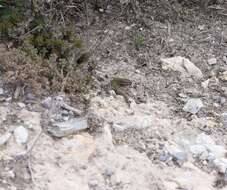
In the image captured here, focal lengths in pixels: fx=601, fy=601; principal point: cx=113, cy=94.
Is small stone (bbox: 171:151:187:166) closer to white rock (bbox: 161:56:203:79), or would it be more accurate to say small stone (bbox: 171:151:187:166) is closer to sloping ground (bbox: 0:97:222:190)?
sloping ground (bbox: 0:97:222:190)

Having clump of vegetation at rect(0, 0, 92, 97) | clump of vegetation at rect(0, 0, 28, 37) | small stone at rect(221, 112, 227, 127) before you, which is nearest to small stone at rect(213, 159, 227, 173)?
small stone at rect(221, 112, 227, 127)

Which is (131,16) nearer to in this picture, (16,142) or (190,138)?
(190,138)

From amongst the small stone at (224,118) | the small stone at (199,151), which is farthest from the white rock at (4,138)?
the small stone at (224,118)

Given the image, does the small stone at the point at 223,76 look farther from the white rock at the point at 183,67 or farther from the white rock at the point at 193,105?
the white rock at the point at 193,105

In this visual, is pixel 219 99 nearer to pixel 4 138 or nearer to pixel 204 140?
pixel 204 140

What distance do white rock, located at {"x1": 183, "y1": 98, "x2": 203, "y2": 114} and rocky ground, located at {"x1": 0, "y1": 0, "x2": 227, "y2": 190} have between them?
11 millimetres

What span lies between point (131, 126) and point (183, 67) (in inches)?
41.7

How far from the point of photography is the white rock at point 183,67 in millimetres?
5016

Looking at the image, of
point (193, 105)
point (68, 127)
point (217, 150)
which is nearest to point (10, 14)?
point (68, 127)

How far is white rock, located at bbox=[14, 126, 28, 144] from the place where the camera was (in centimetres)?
384

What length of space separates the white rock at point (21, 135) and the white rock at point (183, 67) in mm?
1574

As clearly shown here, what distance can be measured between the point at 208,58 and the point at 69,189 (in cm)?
219

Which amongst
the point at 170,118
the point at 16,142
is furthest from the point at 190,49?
the point at 16,142

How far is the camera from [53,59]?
443 centimetres
